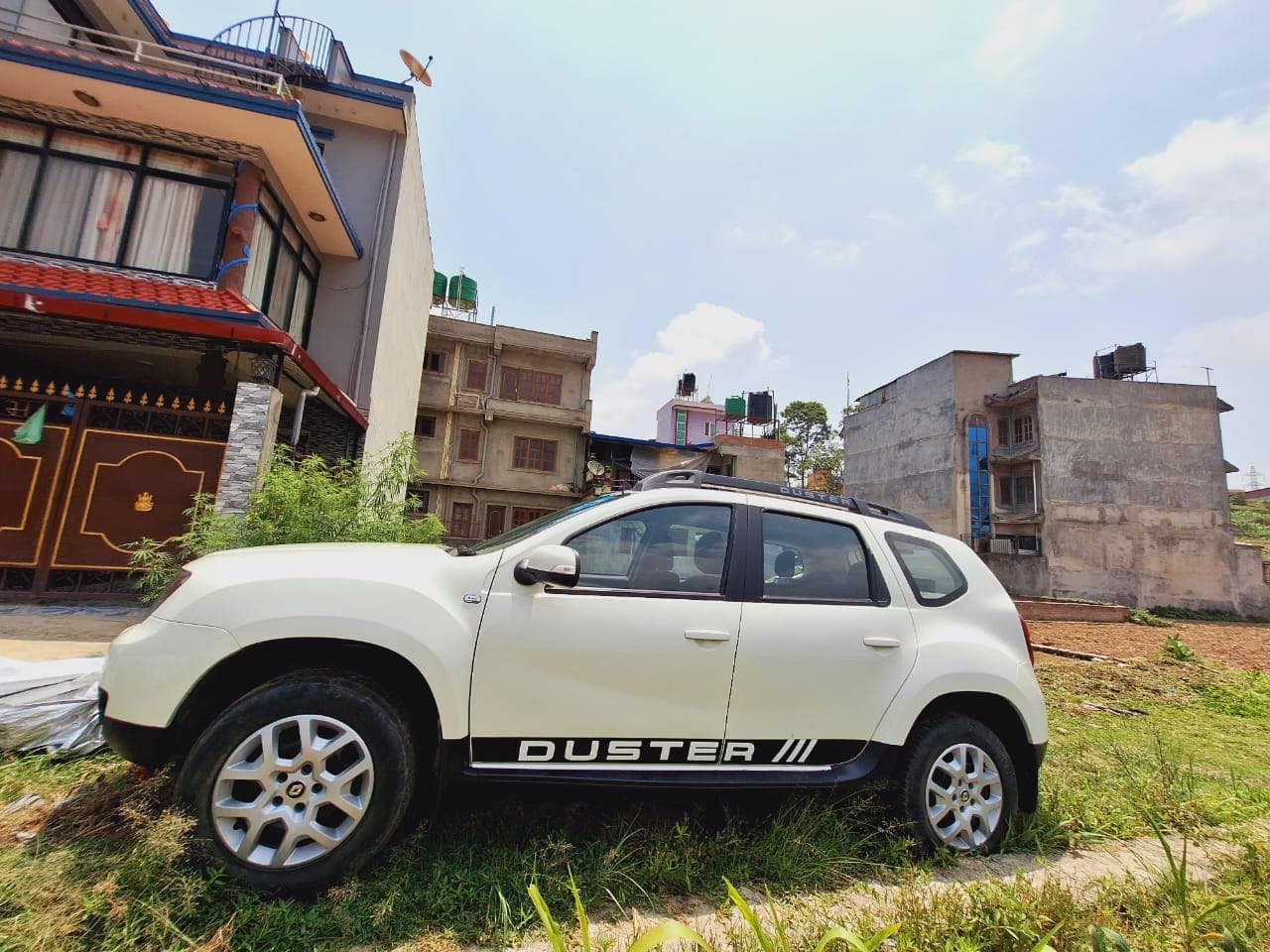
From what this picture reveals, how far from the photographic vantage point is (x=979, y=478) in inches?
977

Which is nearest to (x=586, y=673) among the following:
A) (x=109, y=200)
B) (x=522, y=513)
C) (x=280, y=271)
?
(x=280, y=271)

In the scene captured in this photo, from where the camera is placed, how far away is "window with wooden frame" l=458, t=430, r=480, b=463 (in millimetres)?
21969

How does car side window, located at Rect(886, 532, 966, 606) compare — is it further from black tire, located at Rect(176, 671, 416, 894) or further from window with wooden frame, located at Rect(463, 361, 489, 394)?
window with wooden frame, located at Rect(463, 361, 489, 394)

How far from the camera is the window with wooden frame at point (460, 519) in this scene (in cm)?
2147

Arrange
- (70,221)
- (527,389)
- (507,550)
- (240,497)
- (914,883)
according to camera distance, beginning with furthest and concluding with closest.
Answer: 1. (527,389)
2. (70,221)
3. (240,497)
4. (507,550)
5. (914,883)

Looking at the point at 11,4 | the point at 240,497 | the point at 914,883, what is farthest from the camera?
the point at 11,4

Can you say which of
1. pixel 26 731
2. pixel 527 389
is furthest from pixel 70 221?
pixel 527 389

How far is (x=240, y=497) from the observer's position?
575 centimetres

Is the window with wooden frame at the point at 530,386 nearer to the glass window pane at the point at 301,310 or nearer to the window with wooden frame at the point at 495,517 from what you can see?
the window with wooden frame at the point at 495,517

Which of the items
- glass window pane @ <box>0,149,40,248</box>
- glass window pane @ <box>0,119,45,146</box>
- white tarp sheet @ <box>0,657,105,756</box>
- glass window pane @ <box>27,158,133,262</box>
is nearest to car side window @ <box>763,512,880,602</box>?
white tarp sheet @ <box>0,657,105,756</box>

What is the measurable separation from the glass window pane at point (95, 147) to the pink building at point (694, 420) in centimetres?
2940

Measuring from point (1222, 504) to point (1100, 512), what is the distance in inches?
208

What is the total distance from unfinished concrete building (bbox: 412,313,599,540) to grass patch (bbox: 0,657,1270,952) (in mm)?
19319

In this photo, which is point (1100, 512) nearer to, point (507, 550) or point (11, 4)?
point (507, 550)
